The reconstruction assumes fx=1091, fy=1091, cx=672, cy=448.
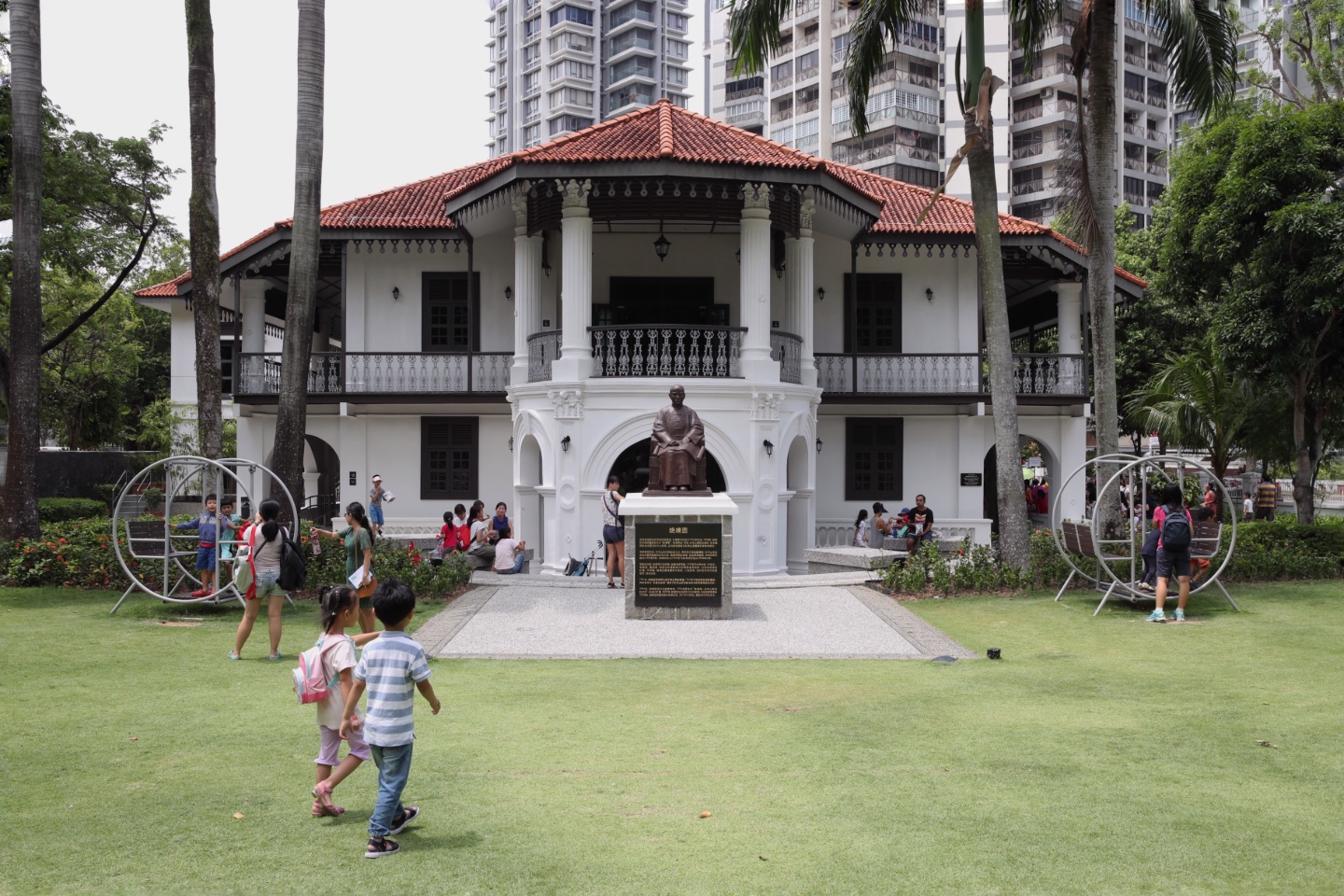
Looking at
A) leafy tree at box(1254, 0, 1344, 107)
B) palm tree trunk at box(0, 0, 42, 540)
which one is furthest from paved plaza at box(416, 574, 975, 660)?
leafy tree at box(1254, 0, 1344, 107)

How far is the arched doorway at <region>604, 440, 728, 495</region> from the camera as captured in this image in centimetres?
2314

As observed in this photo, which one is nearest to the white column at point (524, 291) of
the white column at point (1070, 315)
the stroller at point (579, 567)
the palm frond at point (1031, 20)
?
the stroller at point (579, 567)

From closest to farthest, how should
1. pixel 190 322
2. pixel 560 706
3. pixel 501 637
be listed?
1. pixel 560 706
2. pixel 501 637
3. pixel 190 322

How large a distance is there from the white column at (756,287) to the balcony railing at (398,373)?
635 cm

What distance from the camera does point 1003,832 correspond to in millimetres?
5797

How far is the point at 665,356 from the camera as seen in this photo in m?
18.8

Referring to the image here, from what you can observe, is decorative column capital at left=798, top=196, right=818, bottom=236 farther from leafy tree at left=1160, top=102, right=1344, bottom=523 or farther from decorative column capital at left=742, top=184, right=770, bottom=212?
leafy tree at left=1160, top=102, right=1344, bottom=523

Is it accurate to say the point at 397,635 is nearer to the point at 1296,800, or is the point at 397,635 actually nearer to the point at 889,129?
the point at 1296,800

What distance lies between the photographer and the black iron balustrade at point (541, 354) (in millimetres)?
19719

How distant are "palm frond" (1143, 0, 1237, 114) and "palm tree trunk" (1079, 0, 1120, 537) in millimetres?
796

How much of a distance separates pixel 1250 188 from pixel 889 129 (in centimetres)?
5118

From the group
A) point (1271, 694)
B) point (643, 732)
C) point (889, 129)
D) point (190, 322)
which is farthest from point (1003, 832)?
point (889, 129)

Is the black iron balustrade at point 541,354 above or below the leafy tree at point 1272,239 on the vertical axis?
below

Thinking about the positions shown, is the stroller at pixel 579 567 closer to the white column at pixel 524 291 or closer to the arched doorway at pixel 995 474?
the white column at pixel 524 291
